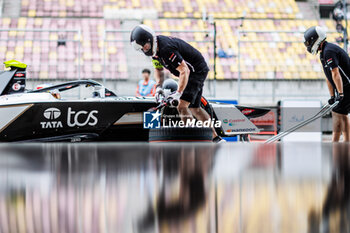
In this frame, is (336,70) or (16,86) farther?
(336,70)

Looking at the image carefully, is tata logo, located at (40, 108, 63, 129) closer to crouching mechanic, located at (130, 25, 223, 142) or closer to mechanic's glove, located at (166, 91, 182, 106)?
crouching mechanic, located at (130, 25, 223, 142)

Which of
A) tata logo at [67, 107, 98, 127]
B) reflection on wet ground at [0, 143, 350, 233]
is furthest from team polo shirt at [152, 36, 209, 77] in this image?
reflection on wet ground at [0, 143, 350, 233]

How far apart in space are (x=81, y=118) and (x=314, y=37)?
2392 millimetres

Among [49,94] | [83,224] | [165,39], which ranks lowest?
[83,224]

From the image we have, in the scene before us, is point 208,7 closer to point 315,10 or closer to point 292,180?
point 315,10

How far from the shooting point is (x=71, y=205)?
0.62 meters

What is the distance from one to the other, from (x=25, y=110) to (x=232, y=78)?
5.03 m

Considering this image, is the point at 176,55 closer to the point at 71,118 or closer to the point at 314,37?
the point at 71,118

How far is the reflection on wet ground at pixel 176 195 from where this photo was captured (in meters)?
0.58

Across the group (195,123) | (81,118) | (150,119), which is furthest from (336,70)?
(81,118)

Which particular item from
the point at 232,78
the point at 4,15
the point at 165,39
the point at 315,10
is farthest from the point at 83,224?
the point at 315,10

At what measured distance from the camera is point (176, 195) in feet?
2.10

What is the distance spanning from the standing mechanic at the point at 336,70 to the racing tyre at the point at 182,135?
114 inches

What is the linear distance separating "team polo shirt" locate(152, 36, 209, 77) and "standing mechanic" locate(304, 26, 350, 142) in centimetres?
132
